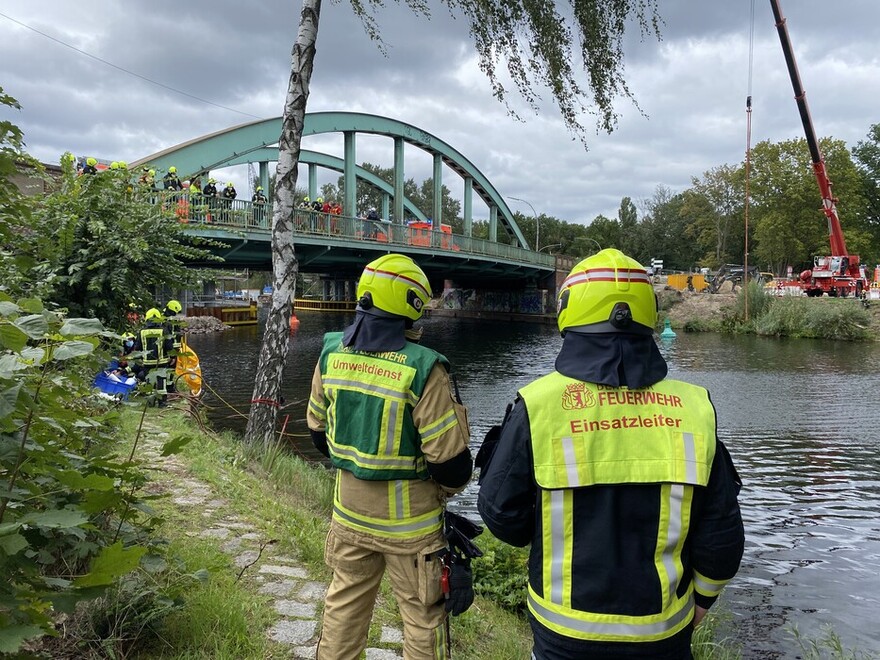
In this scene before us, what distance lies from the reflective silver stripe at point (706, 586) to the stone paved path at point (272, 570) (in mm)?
1637

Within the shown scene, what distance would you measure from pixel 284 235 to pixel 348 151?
27527mm

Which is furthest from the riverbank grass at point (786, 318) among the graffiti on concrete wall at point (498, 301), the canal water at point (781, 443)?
the graffiti on concrete wall at point (498, 301)

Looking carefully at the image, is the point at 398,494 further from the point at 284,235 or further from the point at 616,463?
the point at 284,235

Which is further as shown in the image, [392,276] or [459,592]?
[392,276]

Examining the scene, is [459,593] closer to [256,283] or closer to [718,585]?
[718,585]

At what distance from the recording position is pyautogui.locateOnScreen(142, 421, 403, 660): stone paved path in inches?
113

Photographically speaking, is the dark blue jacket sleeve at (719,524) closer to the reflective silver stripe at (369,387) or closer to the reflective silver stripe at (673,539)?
the reflective silver stripe at (673,539)

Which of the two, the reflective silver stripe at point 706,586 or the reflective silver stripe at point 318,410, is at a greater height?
the reflective silver stripe at point 318,410

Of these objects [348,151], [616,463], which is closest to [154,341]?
[616,463]

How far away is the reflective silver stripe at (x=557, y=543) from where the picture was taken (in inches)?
67.3

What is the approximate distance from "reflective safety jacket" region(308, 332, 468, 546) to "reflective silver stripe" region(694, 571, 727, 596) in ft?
3.12

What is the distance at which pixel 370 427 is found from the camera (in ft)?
8.06

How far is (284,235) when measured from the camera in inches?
258

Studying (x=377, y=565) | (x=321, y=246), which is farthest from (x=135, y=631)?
(x=321, y=246)
